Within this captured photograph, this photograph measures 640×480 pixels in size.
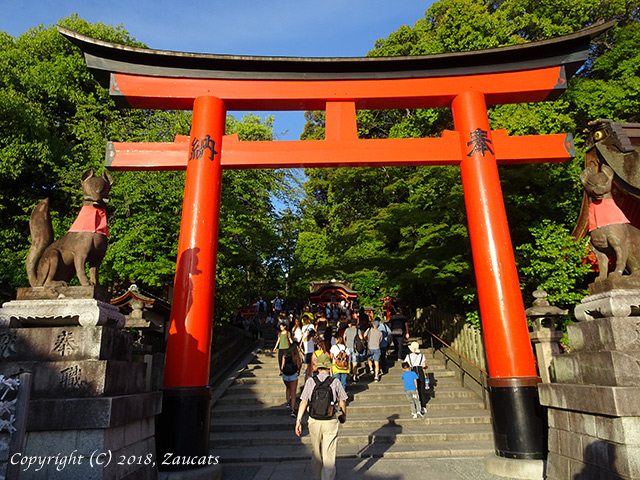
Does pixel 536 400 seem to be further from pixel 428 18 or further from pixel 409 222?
pixel 428 18

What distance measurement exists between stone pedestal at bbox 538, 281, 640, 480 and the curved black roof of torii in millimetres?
4487

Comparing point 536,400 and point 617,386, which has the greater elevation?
point 617,386

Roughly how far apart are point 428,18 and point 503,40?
7.65m

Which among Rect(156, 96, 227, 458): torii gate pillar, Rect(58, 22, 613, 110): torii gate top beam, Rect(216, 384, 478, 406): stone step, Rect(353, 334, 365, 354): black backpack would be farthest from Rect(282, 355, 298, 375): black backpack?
Rect(58, 22, 613, 110): torii gate top beam

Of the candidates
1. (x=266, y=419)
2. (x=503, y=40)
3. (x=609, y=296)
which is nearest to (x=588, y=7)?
(x=503, y=40)

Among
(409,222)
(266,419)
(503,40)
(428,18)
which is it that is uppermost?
(428,18)

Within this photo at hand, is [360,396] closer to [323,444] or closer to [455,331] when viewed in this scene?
[455,331]

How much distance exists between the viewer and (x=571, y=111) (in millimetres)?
15469

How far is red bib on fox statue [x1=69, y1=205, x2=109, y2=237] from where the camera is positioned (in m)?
4.49

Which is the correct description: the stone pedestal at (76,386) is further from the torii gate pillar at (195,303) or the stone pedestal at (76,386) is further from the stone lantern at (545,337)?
the stone lantern at (545,337)

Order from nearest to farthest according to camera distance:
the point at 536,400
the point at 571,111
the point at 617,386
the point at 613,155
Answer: the point at 617,386 < the point at 536,400 < the point at 613,155 < the point at 571,111

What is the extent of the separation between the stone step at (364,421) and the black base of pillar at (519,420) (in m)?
2.64

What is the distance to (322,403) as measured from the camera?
4.62 m

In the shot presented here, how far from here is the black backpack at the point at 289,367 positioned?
8047 millimetres
